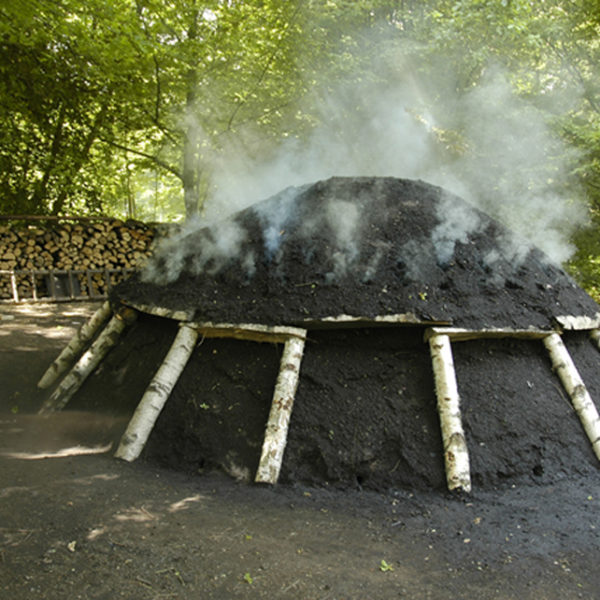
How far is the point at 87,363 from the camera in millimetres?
5930

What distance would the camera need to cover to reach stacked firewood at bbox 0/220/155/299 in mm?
12203

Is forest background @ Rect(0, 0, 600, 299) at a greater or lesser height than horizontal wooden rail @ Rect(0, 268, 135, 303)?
greater

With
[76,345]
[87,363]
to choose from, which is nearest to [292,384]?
[87,363]

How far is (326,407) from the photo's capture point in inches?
183

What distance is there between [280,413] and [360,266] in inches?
66.4

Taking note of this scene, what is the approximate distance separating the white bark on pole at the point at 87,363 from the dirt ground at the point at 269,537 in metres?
0.92

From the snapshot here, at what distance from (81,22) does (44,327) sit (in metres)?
5.23

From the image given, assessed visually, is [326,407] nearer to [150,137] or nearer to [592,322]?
[592,322]

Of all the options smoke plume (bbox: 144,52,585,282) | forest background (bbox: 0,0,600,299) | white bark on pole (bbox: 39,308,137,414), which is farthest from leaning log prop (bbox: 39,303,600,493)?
forest background (bbox: 0,0,600,299)

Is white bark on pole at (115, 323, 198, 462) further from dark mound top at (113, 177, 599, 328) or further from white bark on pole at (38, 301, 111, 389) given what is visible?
white bark on pole at (38, 301, 111, 389)

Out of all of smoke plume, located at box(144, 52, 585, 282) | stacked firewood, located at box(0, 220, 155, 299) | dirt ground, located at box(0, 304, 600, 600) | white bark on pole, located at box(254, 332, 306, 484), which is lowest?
dirt ground, located at box(0, 304, 600, 600)

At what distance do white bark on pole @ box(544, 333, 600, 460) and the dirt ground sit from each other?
1.73 ft

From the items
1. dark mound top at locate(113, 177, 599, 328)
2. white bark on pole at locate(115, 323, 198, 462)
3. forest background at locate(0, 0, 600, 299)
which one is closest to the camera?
white bark on pole at locate(115, 323, 198, 462)

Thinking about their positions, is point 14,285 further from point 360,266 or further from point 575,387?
point 575,387
